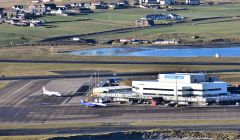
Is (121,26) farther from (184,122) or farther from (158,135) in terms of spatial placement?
(158,135)

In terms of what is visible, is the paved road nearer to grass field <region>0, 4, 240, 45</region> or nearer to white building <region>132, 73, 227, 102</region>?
white building <region>132, 73, 227, 102</region>

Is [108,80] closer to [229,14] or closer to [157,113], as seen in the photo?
[157,113]

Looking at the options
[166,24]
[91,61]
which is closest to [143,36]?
[166,24]

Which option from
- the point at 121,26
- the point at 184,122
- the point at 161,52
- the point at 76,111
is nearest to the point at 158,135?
the point at 184,122

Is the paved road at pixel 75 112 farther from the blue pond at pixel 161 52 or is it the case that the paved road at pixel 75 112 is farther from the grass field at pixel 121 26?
the grass field at pixel 121 26

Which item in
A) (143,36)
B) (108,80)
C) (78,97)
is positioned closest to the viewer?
(78,97)
